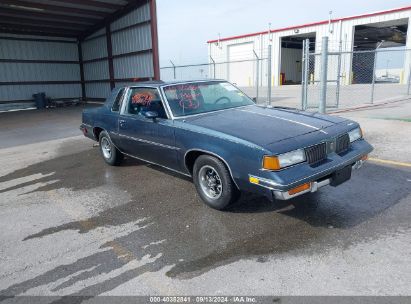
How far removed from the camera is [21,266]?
318 cm

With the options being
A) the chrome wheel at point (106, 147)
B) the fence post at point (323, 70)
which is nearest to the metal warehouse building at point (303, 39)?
the fence post at point (323, 70)

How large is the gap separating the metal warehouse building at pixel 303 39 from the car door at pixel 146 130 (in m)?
20.8

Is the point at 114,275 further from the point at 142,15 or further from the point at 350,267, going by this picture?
the point at 142,15

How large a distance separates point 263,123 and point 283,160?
2.56 feet

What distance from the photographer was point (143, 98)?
529 centimetres

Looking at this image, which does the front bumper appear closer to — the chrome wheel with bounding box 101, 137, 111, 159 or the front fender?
the front fender

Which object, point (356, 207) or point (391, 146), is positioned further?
point (391, 146)

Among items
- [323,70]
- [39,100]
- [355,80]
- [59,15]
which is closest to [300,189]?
[323,70]

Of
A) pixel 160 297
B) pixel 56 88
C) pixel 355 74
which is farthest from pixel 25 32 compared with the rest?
pixel 355 74

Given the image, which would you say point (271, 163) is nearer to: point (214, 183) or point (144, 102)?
point (214, 183)

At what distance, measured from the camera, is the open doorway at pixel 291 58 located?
3528 cm

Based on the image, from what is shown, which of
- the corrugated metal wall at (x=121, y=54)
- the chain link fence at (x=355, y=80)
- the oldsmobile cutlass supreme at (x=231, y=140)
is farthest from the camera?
the corrugated metal wall at (x=121, y=54)

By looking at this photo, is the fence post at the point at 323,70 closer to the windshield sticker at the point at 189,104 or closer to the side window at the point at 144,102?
the windshield sticker at the point at 189,104

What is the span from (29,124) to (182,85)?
11029mm
